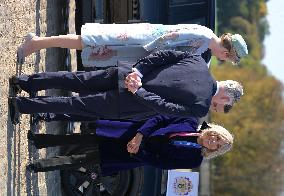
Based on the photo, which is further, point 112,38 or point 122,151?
point 122,151

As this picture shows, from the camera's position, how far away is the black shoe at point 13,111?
16.5ft

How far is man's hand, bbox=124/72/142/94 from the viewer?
4.67m

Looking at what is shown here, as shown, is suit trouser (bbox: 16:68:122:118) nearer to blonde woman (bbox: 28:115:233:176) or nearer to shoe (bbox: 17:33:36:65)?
shoe (bbox: 17:33:36:65)

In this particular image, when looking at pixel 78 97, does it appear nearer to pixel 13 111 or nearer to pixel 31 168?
pixel 13 111

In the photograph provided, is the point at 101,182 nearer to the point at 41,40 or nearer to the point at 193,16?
the point at 41,40

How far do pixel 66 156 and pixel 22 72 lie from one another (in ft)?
3.26

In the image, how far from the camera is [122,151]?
5.51 metres

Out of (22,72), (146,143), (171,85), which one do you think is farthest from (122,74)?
(22,72)

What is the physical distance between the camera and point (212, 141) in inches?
197

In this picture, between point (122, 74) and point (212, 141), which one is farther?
point (212, 141)

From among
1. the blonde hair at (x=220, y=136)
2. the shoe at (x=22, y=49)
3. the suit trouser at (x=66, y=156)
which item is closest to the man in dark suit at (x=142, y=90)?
the blonde hair at (x=220, y=136)

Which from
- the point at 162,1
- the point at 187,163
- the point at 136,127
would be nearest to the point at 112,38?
the point at 136,127

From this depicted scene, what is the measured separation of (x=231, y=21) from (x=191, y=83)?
47450mm

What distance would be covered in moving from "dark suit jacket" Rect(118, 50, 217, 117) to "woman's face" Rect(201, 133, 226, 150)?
294 mm
